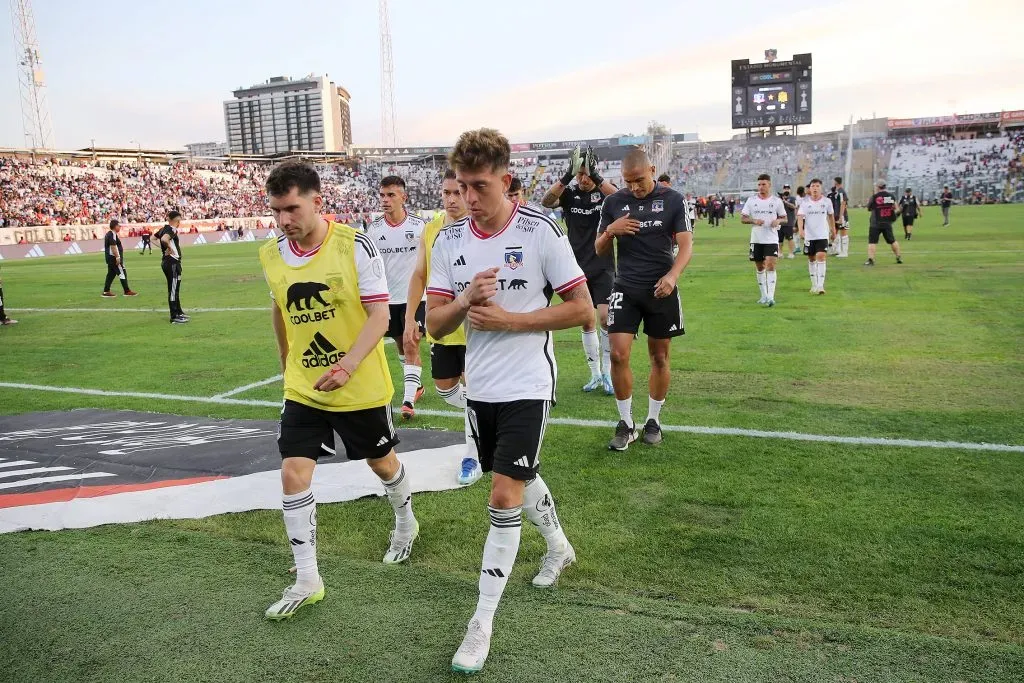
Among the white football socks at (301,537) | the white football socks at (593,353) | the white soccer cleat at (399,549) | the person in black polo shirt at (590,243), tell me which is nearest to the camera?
the white football socks at (301,537)

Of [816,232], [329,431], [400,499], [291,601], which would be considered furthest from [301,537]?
[816,232]

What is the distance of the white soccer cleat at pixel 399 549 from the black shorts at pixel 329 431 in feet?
1.85

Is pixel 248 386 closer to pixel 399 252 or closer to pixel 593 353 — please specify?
pixel 399 252

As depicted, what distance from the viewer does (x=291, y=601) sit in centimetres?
379

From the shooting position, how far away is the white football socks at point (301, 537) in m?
3.86

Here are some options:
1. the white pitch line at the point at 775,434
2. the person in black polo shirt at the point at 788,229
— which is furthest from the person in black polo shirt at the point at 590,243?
the person in black polo shirt at the point at 788,229

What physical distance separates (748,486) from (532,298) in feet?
8.39

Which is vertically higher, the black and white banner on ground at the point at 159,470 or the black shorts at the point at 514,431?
the black shorts at the point at 514,431

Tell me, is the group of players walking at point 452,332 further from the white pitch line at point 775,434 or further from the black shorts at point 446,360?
the white pitch line at point 775,434

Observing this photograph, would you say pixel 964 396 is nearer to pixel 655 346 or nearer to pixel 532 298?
pixel 655 346

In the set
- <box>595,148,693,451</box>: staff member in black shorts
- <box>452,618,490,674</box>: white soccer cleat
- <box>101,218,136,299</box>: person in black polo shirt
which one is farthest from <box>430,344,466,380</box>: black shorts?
<box>101,218,136,299</box>: person in black polo shirt

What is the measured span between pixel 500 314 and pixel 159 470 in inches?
157

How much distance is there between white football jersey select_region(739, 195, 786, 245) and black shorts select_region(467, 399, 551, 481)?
11.2 metres

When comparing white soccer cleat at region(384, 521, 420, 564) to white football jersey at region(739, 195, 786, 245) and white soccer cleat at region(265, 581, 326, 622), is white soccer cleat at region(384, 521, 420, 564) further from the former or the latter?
white football jersey at region(739, 195, 786, 245)
